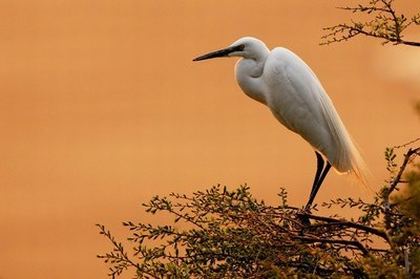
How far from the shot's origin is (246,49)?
8445 mm

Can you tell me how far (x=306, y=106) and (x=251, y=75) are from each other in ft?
1.62

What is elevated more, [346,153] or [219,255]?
[346,153]

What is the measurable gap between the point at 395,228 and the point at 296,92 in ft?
10.7

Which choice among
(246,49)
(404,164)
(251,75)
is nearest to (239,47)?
(246,49)

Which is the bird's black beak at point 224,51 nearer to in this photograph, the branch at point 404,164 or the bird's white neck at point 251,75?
the bird's white neck at point 251,75

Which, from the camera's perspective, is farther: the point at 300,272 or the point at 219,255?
the point at 219,255

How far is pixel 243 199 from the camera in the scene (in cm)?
601

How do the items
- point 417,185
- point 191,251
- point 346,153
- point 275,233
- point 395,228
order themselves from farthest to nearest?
point 346,153
point 191,251
point 275,233
point 395,228
point 417,185

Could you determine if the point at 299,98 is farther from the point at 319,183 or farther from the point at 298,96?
the point at 319,183

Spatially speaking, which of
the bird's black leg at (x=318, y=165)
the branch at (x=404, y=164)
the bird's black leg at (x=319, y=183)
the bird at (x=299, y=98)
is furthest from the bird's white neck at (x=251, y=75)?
Answer: the branch at (x=404, y=164)

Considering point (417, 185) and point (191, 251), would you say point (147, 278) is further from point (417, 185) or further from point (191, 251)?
point (417, 185)

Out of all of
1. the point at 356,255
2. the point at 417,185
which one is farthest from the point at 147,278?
the point at 417,185

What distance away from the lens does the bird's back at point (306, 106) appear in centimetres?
840

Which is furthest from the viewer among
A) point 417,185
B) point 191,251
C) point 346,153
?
point 346,153
